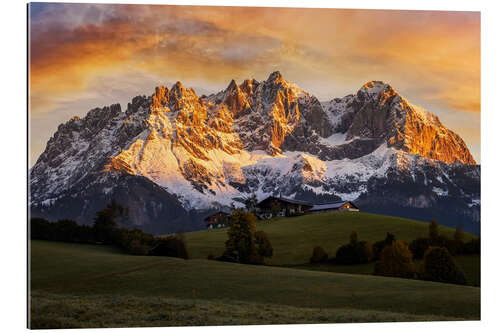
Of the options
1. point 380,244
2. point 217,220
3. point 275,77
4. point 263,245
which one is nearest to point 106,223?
point 263,245

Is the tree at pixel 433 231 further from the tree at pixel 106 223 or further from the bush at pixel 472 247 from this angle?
the tree at pixel 106 223

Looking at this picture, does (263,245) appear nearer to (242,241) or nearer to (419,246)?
(242,241)

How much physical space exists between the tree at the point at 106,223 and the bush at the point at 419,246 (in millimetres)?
13894

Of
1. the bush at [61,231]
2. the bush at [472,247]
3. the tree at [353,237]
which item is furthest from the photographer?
the tree at [353,237]

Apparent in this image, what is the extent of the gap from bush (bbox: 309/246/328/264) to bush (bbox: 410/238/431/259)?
5724 mm

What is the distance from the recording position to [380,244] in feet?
105

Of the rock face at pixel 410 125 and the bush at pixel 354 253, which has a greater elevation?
the rock face at pixel 410 125

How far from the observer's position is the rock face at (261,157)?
→ 2755cm

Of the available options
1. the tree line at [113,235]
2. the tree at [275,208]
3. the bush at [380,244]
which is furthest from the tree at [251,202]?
the tree line at [113,235]

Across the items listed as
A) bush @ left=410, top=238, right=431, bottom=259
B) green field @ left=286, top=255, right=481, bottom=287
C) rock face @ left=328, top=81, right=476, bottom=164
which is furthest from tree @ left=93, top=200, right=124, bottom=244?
bush @ left=410, top=238, right=431, bottom=259

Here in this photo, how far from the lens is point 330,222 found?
41.1 meters

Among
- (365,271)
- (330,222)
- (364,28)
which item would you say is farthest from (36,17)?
(330,222)

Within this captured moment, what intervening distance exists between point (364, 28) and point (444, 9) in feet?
10.6

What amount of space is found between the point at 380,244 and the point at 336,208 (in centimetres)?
1051
